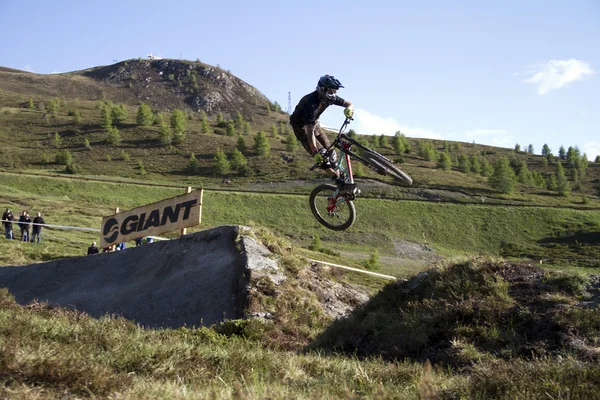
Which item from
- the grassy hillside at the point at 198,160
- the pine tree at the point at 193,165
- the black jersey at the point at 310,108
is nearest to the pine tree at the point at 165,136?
the grassy hillside at the point at 198,160

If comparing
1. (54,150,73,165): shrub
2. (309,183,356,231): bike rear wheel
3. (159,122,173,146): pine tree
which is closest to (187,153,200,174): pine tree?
(159,122,173,146): pine tree

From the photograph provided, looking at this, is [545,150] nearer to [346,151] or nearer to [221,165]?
[221,165]

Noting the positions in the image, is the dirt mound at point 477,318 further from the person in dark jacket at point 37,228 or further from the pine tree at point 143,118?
the pine tree at point 143,118

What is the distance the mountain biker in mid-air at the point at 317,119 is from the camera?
1177 cm

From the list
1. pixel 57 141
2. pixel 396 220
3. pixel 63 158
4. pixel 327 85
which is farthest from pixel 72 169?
pixel 327 85

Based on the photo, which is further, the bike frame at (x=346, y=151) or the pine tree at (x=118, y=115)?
the pine tree at (x=118, y=115)

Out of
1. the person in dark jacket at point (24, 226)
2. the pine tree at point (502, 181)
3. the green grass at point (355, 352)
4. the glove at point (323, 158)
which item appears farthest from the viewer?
the pine tree at point (502, 181)

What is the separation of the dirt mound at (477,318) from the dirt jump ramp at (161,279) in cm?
464

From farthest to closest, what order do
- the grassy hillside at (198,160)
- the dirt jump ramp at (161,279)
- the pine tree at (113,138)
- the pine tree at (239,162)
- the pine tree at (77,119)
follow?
1. the pine tree at (77,119)
2. the pine tree at (113,138)
3. the pine tree at (239,162)
4. the grassy hillside at (198,160)
5. the dirt jump ramp at (161,279)

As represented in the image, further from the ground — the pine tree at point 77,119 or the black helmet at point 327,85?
the pine tree at point 77,119

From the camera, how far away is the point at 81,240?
1321 inches

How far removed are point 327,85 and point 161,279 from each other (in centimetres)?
1080

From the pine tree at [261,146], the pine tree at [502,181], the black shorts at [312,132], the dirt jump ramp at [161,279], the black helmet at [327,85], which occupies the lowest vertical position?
the dirt jump ramp at [161,279]

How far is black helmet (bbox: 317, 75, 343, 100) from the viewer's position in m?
11.6
